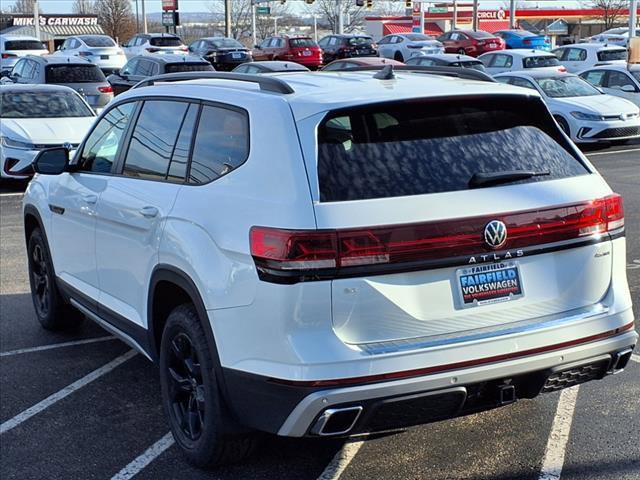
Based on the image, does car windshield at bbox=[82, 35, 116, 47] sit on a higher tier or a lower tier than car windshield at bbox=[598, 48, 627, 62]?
higher

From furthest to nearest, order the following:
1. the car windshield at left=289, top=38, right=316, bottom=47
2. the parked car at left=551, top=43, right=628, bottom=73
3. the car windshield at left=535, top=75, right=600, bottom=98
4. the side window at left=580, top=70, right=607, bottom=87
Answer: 1. the car windshield at left=289, top=38, right=316, bottom=47
2. the parked car at left=551, top=43, right=628, bottom=73
3. the side window at left=580, top=70, right=607, bottom=87
4. the car windshield at left=535, top=75, right=600, bottom=98

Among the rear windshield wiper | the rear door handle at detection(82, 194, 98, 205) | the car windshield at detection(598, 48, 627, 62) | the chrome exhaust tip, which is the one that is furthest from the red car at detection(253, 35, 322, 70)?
the chrome exhaust tip

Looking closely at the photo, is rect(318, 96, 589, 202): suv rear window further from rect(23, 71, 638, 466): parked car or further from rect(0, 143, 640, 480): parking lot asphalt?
rect(0, 143, 640, 480): parking lot asphalt

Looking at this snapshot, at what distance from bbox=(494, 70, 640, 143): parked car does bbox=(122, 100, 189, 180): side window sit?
13.4 m

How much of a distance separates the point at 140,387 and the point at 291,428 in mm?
2063

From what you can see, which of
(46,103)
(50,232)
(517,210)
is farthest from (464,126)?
(46,103)

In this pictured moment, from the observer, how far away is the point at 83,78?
1953 cm

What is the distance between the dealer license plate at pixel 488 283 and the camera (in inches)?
147

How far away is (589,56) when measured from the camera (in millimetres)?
29969

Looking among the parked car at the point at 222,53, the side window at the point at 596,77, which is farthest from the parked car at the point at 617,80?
the parked car at the point at 222,53

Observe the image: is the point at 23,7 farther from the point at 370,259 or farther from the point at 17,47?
the point at 370,259

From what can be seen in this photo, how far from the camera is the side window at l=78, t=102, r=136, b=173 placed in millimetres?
5305

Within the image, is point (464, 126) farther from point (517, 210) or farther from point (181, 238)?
point (181, 238)

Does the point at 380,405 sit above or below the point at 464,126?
below
